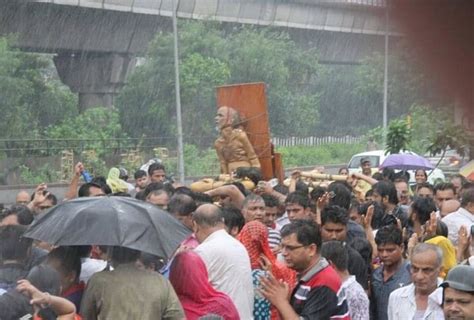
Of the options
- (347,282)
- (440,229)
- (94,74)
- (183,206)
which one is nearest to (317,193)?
(440,229)

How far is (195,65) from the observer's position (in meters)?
27.3

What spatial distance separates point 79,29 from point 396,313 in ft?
70.7

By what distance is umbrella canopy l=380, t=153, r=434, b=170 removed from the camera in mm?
13734

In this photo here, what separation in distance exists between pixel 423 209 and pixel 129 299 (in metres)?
3.66

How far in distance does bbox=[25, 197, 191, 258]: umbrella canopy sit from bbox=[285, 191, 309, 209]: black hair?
250 centimetres

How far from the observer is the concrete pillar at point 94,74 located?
29.8m

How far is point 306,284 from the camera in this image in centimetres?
458

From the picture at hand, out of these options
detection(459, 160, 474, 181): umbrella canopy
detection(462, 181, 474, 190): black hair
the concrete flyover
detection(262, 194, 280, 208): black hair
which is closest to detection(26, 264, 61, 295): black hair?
detection(459, 160, 474, 181): umbrella canopy

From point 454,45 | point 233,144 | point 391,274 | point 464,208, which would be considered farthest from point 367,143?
point 454,45

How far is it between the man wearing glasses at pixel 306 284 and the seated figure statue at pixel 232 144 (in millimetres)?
5910

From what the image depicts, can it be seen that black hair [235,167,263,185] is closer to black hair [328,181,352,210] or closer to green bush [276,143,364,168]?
black hair [328,181,352,210]

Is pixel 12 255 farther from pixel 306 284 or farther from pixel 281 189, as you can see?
pixel 281 189

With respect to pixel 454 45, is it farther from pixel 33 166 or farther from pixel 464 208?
pixel 33 166

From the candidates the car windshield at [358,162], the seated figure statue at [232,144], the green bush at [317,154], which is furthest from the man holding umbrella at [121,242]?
the green bush at [317,154]
